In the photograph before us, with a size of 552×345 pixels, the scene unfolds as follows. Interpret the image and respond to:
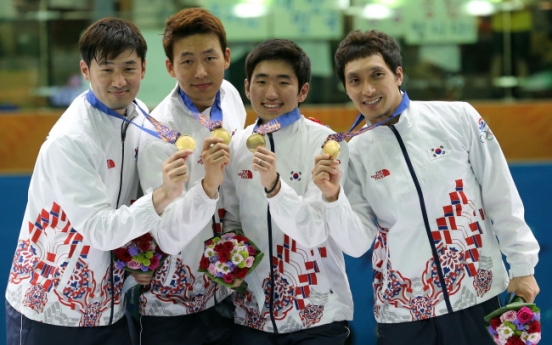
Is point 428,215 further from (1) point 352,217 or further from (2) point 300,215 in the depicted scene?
(2) point 300,215

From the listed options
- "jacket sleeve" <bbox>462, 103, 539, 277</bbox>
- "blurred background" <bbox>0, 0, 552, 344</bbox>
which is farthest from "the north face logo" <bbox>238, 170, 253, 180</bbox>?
"blurred background" <bbox>0, 0, 552, 344</bbox>

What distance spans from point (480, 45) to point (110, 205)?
480 centimetres

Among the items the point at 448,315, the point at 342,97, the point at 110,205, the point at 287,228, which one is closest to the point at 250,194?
the point at 287,228

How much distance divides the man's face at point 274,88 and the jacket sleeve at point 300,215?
0.38m

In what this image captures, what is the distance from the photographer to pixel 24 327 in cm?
337

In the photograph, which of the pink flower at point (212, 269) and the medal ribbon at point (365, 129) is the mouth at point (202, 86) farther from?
the pink flower at point (212, 269)

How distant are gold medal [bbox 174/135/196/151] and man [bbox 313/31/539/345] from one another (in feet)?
1.96

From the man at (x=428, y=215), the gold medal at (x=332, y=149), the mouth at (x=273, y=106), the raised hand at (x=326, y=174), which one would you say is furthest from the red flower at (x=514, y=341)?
the mouth at (x=273, y=106)

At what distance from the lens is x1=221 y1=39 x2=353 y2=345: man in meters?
3.36

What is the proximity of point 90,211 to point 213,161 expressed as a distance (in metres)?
0.55

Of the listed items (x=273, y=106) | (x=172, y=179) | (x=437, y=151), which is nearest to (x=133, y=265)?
(x=172, y=179)

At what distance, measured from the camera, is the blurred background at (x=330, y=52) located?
641cm

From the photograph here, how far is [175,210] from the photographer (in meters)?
3.25

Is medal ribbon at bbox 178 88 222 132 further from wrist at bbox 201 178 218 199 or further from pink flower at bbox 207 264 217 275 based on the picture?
pink flower at bbox 207 264 217 275
